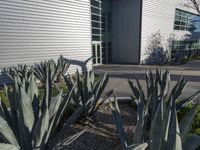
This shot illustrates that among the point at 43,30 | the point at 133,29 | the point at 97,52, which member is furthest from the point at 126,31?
the point at 43,30

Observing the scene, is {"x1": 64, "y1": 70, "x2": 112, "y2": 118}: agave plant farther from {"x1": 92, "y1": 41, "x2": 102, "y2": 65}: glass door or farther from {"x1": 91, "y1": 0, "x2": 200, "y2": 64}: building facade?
{"x1": 91, "y1": 0, "x2": 200, "y2": 64}: building facade

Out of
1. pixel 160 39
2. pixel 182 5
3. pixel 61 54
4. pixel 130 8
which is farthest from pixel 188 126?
pixel 182 5

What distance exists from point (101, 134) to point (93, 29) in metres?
15.2

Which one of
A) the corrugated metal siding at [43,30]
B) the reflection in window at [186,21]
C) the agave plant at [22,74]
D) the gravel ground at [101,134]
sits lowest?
the gravel ground at [101,134]

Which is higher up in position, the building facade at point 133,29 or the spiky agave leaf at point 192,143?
the building facade at point 133,29

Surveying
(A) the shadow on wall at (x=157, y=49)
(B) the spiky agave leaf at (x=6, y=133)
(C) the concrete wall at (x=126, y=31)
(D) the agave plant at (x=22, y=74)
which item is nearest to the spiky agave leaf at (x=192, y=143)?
(B) the spiky agave leaf at (x=6, y=133)

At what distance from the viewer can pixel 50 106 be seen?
270 centimetres

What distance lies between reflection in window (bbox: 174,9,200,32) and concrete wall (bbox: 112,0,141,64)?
31.9 ft

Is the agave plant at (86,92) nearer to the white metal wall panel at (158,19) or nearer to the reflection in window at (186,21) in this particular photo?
the white metal wall panel at (158,19)

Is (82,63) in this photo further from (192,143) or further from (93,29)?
(192,143)

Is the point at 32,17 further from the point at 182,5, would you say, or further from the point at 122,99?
the point at 182,5

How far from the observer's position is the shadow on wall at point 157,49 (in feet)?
68.0

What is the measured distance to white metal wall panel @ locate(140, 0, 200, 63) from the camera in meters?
19.3

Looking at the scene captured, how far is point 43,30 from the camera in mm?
11328
